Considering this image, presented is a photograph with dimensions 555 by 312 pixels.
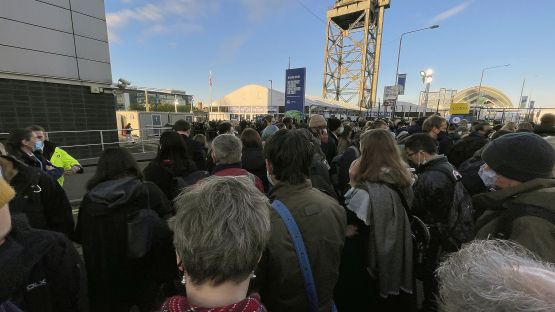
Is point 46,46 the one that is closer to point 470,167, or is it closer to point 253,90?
point 470,167

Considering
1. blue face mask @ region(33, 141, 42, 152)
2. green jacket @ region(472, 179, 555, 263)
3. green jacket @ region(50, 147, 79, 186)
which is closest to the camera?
green jacket @ region(472, 179, 555, 263)

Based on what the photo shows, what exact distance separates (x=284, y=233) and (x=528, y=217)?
115 cm

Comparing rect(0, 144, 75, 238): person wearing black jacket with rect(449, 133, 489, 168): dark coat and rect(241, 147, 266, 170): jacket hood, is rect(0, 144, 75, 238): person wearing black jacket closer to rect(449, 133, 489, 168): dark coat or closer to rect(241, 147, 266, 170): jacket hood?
rect(241, 147, 266, 170): jacket hood

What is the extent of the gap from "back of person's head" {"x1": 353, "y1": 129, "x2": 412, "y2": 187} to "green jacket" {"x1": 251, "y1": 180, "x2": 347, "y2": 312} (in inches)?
25.6

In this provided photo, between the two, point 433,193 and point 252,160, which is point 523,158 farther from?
point 252,160

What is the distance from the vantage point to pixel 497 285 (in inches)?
22.0

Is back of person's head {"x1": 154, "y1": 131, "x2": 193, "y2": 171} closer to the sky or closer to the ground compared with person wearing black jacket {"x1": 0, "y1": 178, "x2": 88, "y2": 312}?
closer to the sky

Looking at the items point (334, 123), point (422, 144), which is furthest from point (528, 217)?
point (334, 123)

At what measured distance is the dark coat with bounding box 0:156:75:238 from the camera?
175 centimetres

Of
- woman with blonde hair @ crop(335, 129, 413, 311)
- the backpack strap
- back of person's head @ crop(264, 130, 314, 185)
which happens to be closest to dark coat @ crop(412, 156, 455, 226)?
woman with blonde hair @ crop(335, 129, 413, 311)

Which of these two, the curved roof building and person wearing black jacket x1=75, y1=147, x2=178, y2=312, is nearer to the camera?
person wearing black jacket x1=75, y1=147, x2=178, y2=312

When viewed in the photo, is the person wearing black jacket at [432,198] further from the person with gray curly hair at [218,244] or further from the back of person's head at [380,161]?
the person with gray curly hair at [218,244]

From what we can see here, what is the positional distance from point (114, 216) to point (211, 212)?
1.41 metres

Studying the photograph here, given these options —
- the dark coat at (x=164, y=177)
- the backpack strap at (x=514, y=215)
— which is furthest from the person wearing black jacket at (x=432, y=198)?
the dark coat at (x=164, y=177)
